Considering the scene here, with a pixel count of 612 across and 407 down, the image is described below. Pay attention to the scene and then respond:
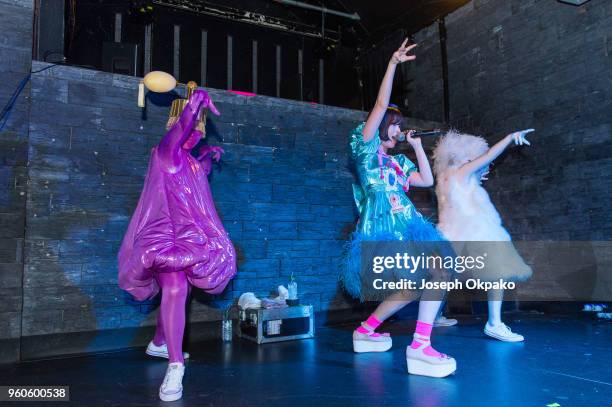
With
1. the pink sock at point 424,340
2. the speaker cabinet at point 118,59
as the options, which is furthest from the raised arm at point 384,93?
the speaker cabinet at point 118,59

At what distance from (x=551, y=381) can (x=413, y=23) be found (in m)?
5.15

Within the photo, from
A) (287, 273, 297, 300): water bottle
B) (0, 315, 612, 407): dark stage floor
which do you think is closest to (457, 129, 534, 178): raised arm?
(0, 315, 612, 407): dark stage floor

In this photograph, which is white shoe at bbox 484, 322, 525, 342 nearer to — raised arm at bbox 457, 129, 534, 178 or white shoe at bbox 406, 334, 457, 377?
white shoe at bbox 406, 334, 457, 377

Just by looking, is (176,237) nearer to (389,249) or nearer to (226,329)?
(389,249)

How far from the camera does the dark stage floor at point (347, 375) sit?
1.96 meters

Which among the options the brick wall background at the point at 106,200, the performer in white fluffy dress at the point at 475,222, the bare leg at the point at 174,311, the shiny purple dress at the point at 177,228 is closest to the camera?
the bare leg at the point at 174,311

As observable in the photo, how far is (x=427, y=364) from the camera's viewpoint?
2340 millimetres

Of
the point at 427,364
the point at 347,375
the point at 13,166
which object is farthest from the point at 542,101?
the point at 13,166

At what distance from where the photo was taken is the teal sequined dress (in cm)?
269

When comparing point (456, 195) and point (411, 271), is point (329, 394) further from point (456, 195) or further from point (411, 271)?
point (456, 195)

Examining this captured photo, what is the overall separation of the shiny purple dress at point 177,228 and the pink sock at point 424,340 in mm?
1155

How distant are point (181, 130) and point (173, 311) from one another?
0.93 metres

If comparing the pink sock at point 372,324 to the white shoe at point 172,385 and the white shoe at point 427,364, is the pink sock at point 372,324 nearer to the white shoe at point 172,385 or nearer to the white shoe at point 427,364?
the white shoe at point 427,364

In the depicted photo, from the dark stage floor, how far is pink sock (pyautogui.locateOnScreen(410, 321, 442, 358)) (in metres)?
0.16
